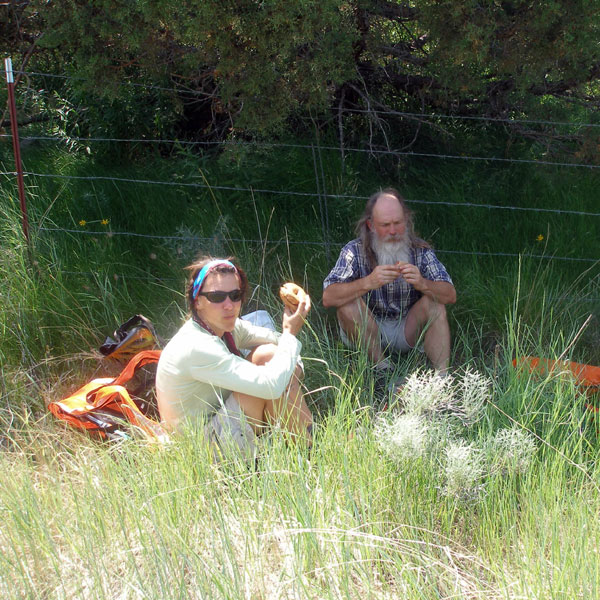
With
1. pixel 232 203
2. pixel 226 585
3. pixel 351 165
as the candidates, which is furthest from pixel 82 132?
pixel 226 585

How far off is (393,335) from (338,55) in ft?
4.95

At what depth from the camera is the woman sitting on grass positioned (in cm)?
302

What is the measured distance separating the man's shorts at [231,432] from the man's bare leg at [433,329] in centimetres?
108

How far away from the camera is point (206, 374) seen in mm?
3035

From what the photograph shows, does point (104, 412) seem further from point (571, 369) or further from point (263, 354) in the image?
point (571, 369)

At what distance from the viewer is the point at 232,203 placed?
4980mm

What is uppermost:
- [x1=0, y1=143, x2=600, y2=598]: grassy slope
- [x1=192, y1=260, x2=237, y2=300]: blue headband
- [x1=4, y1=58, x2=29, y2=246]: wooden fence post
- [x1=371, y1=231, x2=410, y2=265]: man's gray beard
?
[x1=4, y1=58, x2=29, y2=246]: wooden fence post

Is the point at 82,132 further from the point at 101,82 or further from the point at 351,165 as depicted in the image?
the point at 351,165

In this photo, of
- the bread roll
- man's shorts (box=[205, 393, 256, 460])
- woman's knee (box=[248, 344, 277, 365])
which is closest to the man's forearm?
the bread roll

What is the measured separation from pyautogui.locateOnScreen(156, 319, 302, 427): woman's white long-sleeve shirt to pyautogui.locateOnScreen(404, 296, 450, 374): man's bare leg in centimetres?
90

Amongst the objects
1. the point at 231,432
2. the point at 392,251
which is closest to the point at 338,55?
the point at 392,251

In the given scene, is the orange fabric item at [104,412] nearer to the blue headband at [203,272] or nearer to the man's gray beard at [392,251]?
the blue headband at [203,272]

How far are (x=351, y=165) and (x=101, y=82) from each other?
1.73m

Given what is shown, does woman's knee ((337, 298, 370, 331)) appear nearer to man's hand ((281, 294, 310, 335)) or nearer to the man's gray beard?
the man's gray beard
